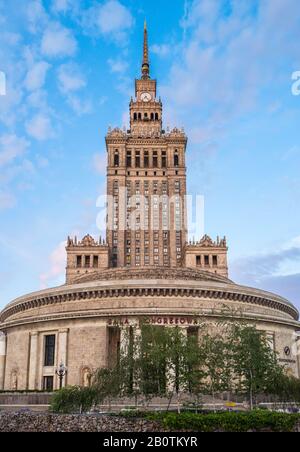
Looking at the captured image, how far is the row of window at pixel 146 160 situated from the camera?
11700 centimetres

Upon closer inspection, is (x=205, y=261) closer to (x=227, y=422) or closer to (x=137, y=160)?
(x=137, y=160)

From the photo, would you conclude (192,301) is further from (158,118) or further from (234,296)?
(158,118)

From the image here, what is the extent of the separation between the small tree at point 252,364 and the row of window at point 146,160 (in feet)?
260

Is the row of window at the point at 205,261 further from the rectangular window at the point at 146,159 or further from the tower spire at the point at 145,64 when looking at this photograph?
the tower spire at the point at 145,64

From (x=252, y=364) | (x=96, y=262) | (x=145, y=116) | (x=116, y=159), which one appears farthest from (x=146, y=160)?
(x=252, y=364)

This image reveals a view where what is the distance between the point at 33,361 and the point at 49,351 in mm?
1932

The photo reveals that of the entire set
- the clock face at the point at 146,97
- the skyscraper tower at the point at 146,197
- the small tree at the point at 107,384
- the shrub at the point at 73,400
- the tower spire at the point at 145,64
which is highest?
the tower spire at the point at 145,64

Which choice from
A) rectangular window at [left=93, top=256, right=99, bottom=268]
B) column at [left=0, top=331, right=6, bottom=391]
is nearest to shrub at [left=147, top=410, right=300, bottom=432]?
column at [left=0, top=331, right=6, bottom=391]

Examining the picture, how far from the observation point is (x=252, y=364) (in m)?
38.6

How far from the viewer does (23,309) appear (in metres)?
67.3

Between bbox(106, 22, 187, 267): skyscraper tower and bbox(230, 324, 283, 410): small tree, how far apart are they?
6201cm

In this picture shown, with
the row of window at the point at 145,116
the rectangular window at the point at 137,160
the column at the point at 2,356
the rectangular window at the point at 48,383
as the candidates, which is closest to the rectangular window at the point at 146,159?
the rectangular window at the point at 137,160

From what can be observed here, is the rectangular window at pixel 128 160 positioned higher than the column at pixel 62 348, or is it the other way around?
the rectangular window at pixel 128 160
